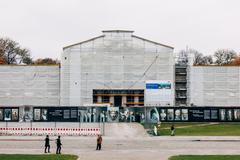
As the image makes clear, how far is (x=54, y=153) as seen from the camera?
40156 mm

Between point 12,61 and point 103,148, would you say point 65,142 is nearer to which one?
point 103,148

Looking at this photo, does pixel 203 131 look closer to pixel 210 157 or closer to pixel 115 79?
pixel 210 157

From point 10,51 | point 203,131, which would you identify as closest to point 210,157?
point 203,131

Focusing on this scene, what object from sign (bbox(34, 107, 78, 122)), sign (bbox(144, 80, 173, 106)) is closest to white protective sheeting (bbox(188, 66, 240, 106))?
sign (bbox(144, 80, 173, 106))

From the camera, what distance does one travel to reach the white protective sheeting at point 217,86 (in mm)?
99375

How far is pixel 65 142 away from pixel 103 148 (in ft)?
21.8

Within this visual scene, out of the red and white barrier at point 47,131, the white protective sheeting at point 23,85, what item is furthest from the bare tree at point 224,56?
the red and white barrier at point 47,131

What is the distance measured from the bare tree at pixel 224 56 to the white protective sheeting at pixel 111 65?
48644 millimetres

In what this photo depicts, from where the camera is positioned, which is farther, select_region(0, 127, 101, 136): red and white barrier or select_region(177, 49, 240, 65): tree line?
select_region(177, 49, 240, 65): tree line

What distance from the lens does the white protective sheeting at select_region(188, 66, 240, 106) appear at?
99375 millimetres

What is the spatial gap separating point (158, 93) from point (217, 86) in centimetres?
1190

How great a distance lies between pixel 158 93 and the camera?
97.6 metres

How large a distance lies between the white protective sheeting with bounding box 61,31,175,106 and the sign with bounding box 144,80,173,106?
0.79m

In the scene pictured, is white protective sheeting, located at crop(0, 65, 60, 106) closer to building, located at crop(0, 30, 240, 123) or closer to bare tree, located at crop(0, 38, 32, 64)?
building, located at crop(0, 30, 240, 123)
